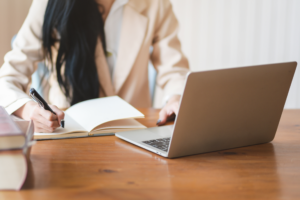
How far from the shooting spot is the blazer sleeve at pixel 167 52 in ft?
4.29

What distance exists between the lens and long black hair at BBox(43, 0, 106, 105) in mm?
1195

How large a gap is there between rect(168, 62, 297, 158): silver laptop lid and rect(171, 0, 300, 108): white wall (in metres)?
2.26

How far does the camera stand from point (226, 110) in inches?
21.8

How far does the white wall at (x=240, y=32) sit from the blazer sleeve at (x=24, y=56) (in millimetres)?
1754

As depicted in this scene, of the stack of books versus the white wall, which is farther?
the white wall

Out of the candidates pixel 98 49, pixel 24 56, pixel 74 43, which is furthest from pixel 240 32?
pixel 24 56

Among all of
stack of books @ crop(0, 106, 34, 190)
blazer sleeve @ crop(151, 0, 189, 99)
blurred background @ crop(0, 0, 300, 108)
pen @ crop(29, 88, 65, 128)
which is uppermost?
stack of books @ crop(0, 106, 34, 190)

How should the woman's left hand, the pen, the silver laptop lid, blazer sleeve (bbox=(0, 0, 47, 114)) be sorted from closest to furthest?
the silver laptop lid
the pen
the woman's left hand
blazer sleeve (bbox=(0, 0, 47, 114))

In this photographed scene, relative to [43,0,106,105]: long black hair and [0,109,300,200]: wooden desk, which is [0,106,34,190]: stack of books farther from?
[43,0,106,105]: long black hair

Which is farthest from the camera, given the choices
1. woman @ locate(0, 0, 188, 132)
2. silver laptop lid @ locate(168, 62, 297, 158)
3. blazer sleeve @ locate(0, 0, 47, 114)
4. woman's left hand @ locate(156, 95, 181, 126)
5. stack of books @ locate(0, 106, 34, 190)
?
woman @ locate(0, 0, 188, 132)

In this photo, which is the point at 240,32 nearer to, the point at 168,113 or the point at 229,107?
the point at 168,113

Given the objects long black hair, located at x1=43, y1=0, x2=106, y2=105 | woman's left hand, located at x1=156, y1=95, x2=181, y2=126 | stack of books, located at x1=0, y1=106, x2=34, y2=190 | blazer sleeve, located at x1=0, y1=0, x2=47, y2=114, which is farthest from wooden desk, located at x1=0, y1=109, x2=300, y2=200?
long black hair, located at x1=43, y1=0, x2=106, y2=105

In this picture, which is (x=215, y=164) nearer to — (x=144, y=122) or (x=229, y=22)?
(x=144, y=122)

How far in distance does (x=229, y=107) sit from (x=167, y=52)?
2.76 ft
